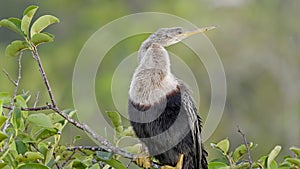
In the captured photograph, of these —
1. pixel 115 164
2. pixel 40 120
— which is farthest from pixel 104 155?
pixel 40 120

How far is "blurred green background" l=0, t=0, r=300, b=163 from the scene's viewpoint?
414 inches

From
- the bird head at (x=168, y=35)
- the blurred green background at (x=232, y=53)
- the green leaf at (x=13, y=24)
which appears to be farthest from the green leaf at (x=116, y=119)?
the blurred green background at (x=232, y=53)

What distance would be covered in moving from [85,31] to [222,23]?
254cm

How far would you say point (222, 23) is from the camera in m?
13.2

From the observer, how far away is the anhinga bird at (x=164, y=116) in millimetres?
2629

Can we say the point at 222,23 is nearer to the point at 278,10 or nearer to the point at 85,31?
the point at 278,10

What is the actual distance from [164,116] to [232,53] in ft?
33.2

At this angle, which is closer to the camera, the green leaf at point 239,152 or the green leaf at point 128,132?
the green leaf at point 239,152

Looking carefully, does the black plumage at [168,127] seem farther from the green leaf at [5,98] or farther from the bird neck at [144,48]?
the green leaf at [5,98]

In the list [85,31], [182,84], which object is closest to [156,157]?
[182,84]

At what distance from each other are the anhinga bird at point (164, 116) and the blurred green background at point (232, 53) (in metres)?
6.75

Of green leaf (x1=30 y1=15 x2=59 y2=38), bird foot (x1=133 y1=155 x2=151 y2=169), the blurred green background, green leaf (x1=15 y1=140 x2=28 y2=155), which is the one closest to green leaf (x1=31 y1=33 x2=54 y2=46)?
green leaf (x1=30 y1=15 x2=59 y2=38)

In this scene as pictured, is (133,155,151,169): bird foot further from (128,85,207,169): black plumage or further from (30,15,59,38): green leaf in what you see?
(30,15,59,38): green leaf

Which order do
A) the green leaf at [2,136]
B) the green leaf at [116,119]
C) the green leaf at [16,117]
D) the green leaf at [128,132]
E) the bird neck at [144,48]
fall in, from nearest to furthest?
the green leaf at [2,136] < the green leaf at [16,117] < the green leaf at [116,119] < the green leaf at [128,132] < the bird neck at [144,48]
